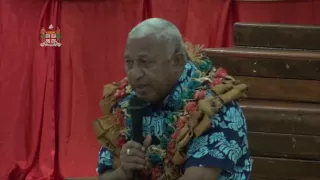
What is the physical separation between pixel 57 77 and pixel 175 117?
7.15 feet

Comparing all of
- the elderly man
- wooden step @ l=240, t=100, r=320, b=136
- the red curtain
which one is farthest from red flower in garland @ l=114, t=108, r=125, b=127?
the red curtain

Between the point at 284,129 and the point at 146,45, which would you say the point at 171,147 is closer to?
the point at 146,45

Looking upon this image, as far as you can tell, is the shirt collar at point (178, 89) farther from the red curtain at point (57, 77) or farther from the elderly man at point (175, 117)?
the red curtain at point (57, 77)

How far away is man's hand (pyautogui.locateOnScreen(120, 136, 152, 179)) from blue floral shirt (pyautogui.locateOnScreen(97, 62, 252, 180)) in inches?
3.7

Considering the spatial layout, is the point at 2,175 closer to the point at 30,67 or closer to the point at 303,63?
the point at 30,67

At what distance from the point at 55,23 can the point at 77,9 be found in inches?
5.5

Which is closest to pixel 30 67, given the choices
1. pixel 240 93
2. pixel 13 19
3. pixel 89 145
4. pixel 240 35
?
pixel 13 19

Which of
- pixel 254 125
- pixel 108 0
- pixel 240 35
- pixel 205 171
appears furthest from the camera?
pixel 108 0

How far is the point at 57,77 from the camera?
3.77 m

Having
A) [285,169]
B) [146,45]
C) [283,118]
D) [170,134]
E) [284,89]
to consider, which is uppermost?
[146,45]

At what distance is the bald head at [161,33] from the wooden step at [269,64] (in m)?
1.38

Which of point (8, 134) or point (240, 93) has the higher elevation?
point (240, 93)

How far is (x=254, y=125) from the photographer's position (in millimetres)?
2961

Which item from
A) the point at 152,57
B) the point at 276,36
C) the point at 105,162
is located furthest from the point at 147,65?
the point at 276,36
